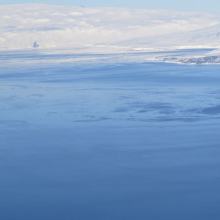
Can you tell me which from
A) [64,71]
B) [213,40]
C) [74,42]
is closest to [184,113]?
[64,71]

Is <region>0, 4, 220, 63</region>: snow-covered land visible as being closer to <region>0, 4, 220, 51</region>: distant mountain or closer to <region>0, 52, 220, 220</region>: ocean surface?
<region>0, 4, 220, 51</region>: distant mountain

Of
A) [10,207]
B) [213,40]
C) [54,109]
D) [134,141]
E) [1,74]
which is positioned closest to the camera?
[10,207]

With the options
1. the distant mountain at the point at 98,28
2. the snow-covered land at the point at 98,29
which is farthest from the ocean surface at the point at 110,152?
the distant mountain at the point at 98,28

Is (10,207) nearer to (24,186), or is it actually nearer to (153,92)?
(24,186)

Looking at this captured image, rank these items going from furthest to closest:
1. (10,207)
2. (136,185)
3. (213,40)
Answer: (213,40) → (136,185) → (10,207)

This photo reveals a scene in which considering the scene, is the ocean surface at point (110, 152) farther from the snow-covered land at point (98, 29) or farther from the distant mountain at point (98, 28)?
the distant mountain at point (98, 28)

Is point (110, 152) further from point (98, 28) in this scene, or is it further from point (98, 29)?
point (98, 28)

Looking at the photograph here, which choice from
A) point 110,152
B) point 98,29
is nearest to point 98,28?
point 98,29
